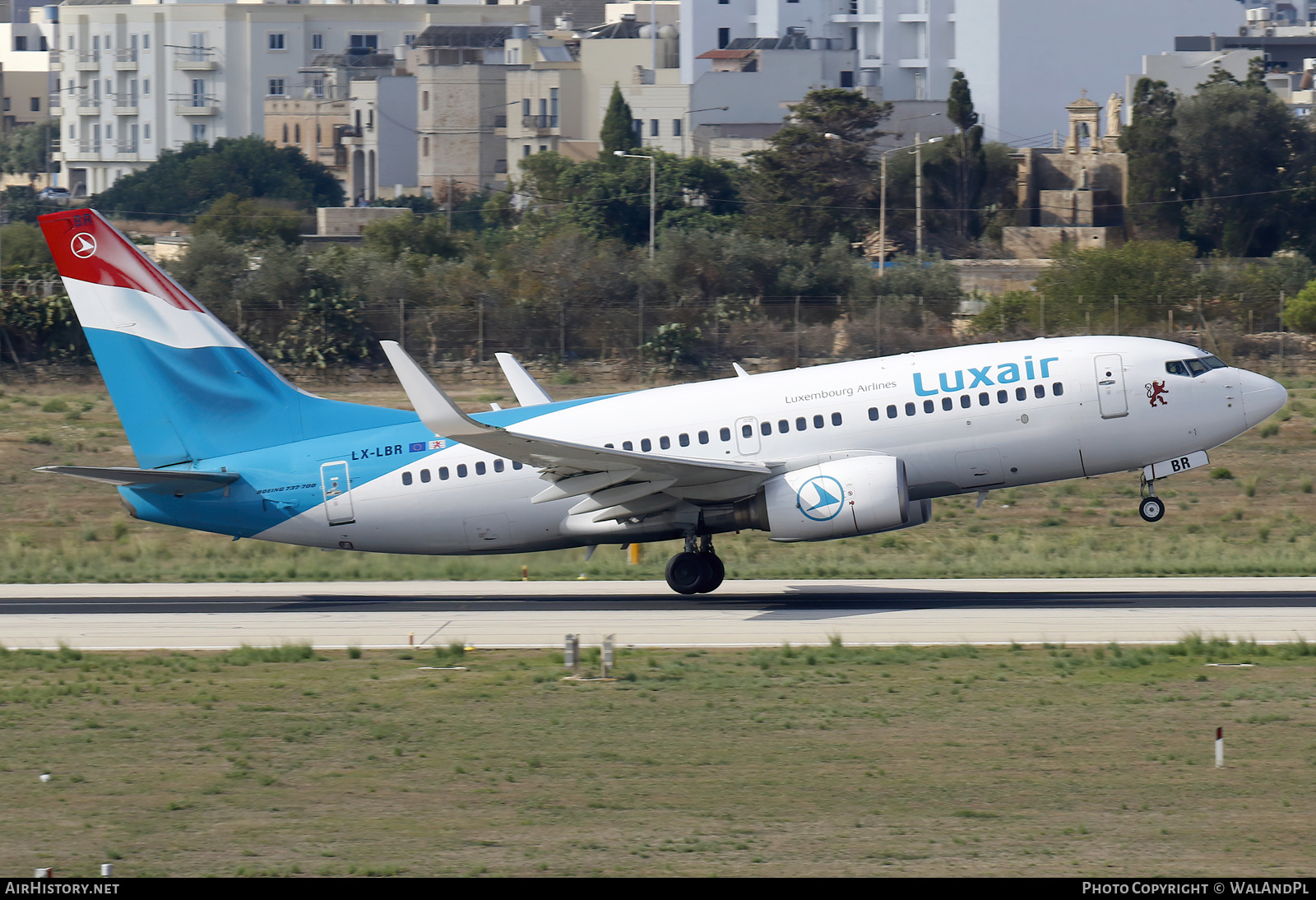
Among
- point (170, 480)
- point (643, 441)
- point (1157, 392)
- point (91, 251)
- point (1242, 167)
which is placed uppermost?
point (1242, 167)

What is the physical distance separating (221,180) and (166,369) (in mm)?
135950

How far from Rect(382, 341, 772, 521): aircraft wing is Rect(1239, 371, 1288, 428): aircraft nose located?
337 inches

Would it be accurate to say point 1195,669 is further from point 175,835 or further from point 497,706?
point 175,835

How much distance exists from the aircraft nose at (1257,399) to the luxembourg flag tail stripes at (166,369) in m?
15.0

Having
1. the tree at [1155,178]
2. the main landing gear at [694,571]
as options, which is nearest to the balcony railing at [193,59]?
the tree at [1155,178]

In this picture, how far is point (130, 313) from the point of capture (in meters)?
28.5

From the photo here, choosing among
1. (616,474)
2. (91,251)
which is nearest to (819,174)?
(91,251)

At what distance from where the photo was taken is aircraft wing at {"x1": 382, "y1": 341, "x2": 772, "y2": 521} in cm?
2561

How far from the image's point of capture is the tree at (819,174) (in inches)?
4200

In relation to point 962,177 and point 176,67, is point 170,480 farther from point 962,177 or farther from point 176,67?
point 176,67

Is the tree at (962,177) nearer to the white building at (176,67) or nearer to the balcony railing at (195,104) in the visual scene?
the white building at (176,67)

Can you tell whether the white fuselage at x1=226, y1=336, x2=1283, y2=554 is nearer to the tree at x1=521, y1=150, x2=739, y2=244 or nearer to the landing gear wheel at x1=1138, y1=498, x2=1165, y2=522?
the landing gear wheel at x1=1138, y1=498, x2=1165, y2=522

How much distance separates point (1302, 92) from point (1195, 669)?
151111 mm

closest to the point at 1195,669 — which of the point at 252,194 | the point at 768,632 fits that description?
the point at 768,632
